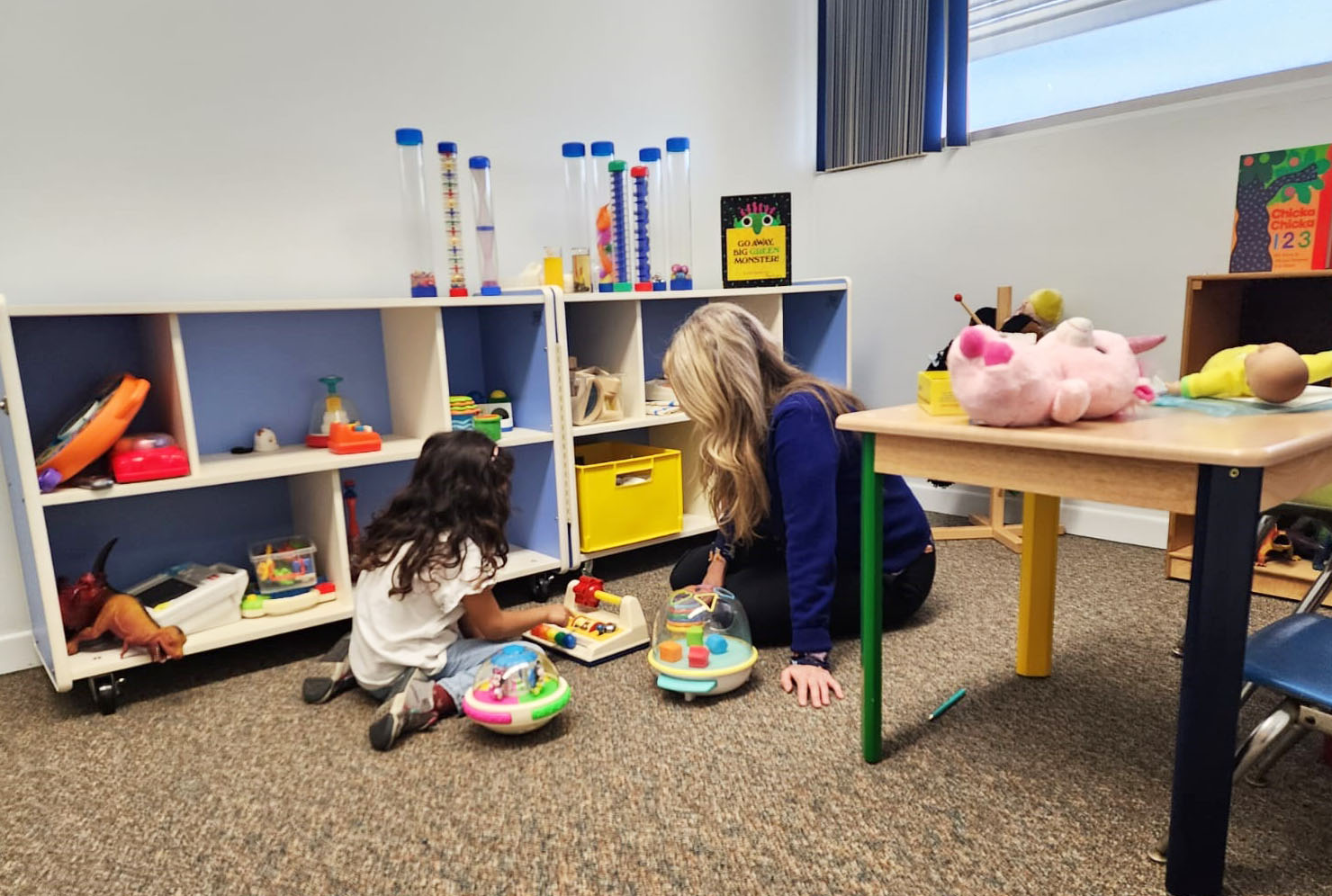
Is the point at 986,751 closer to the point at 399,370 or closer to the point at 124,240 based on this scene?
the point at 399,370

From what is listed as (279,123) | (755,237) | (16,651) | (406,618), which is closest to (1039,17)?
(755,237)

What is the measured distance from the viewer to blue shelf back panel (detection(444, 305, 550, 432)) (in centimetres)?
258

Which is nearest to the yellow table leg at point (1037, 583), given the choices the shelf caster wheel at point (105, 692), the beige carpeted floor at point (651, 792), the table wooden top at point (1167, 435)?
the beige carpeted floor at point (651, 792)

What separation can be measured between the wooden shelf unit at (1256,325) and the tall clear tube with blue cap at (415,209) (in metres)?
2.27

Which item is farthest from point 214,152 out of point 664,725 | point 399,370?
point 664,725

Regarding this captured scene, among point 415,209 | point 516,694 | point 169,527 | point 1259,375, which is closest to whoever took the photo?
point 1259,375

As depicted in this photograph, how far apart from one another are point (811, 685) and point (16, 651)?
203 cm

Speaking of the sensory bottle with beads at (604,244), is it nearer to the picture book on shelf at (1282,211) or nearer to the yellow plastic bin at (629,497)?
the yellow plastic bin at (629,497)

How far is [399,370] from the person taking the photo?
103 inches

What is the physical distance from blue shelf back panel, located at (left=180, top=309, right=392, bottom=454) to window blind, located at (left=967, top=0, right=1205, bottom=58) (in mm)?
2501

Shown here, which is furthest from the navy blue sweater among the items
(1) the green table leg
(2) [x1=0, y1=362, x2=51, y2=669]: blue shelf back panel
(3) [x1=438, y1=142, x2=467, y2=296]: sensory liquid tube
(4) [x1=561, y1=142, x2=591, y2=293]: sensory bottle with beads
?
(2) [x1=0, y1=362, x2=51, y2=669]: blue shelf back panel

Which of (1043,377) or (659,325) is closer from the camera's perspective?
(1043,377)

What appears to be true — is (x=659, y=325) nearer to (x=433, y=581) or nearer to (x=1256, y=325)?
(x=433, y=581)

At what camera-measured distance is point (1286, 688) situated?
120 centimetres
